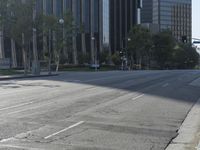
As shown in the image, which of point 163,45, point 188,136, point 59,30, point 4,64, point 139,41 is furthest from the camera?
point 163,45

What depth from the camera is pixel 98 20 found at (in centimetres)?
14100

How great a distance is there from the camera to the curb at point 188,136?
1030 cm

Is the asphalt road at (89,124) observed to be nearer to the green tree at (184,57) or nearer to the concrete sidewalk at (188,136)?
the concrete sidewalk at (188,136)

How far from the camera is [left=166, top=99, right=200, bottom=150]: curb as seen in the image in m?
10.3

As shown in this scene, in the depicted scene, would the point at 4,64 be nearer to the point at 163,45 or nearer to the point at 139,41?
the point at 139,41

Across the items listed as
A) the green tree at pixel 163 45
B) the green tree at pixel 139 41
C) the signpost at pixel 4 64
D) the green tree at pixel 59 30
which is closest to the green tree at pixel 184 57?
the green tree at pixel 163 45

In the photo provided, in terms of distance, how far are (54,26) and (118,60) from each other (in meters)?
66.3

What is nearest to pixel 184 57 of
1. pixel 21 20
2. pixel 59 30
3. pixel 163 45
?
pixel 163 45

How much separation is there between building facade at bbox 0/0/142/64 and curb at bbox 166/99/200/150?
104 m

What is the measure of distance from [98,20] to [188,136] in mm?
130370

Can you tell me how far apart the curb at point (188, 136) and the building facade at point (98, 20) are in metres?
104

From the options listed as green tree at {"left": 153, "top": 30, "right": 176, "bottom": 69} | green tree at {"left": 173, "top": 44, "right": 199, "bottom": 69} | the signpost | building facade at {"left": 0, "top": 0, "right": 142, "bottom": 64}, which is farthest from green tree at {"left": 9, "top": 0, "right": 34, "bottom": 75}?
green tree at {"left": 173, "top": 44, "right": 199, "bottom": 69}

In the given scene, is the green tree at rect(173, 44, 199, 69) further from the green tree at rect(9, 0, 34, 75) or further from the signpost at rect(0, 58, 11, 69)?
the green tree at rect(9, 0, 34, 75)

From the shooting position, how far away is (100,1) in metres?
141
